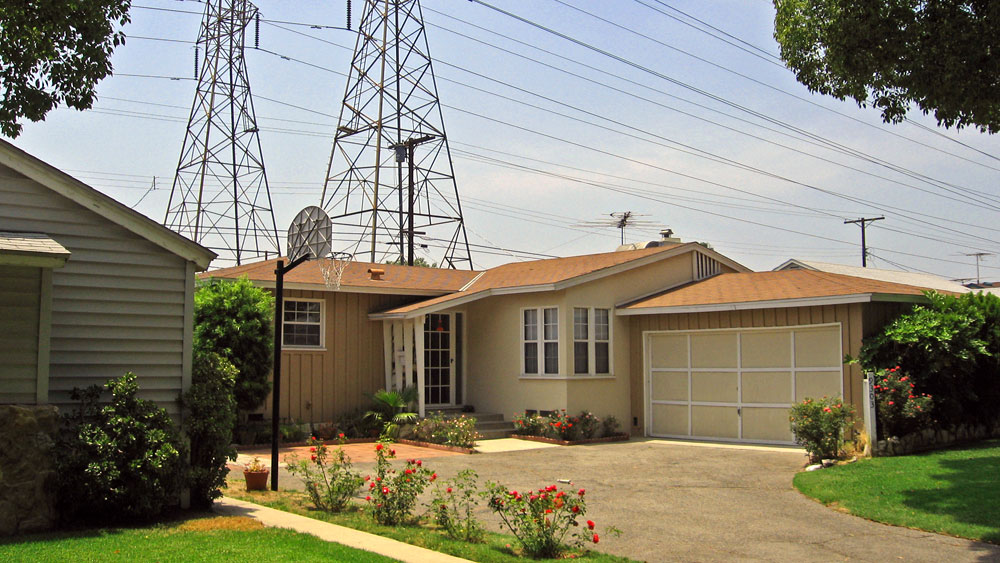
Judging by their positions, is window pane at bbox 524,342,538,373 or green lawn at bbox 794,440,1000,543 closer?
green lawn at bbox 794,440,1000,543

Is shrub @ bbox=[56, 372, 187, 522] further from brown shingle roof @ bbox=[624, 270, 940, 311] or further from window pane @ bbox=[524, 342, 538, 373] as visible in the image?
brown shingle roof @ bbox=[624, 270, 940, 311]

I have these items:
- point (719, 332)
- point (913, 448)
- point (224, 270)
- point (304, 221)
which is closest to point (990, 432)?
point (913, 448)

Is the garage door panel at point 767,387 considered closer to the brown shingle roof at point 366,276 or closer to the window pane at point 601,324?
the window pane at point 601,324

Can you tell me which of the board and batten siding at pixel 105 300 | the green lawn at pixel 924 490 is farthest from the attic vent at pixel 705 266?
the board and batten siding at pixel 105 300

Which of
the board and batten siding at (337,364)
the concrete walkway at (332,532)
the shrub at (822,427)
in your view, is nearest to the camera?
the concrete walkway at (332,532)

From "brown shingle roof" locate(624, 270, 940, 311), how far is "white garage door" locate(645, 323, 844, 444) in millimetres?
701

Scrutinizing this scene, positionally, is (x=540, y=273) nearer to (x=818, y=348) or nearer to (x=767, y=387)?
(x=767, y=387)

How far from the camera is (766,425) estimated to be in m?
17.3

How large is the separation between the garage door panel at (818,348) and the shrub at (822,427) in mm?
2090

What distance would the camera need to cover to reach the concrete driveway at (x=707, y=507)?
28.4 ft

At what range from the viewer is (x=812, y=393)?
1641 centimetres

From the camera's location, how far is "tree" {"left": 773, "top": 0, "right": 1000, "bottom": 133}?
10133 millimetres

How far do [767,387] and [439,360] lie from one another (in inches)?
300

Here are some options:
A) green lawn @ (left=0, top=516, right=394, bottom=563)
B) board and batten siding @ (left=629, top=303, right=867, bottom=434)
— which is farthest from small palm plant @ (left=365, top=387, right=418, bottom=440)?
green lawn @ (left=0, top=516, right=394, bottom=563)
